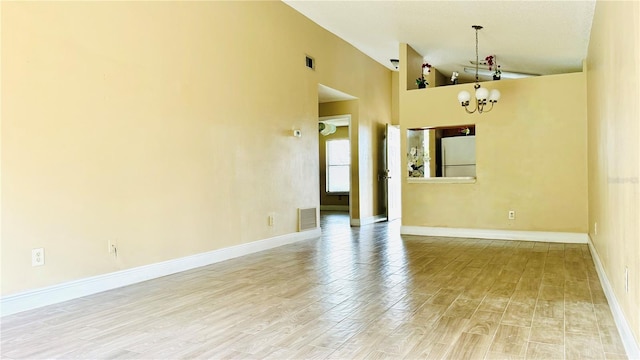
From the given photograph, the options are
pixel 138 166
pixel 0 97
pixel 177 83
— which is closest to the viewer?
pixel 0 97

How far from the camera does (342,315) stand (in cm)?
275

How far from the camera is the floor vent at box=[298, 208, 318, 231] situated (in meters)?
6.13

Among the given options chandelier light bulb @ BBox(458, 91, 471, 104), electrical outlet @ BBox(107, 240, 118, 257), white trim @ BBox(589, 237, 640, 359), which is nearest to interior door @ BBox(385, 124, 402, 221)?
chandelier light bulb @ BBox(458, 91, 471, 104)

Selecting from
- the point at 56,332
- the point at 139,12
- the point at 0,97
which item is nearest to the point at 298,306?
the point at 56,332

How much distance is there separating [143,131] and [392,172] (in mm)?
5904

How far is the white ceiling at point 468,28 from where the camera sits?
4.86m

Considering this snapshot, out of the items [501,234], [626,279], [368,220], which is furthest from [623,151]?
[368,220]

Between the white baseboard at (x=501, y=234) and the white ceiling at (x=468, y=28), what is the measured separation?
8.48 ft

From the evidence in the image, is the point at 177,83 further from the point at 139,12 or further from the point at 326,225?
the point at 326,225

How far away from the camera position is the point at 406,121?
21.9 feet

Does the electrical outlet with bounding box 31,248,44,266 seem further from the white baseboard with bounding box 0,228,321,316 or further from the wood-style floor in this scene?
the wood-style floor

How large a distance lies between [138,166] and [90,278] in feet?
3.31

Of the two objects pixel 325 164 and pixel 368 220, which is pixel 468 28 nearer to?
pixel 368 220

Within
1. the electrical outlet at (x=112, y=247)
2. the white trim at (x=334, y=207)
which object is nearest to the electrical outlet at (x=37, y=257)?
the electrical outlet at (x=112, y=247)
